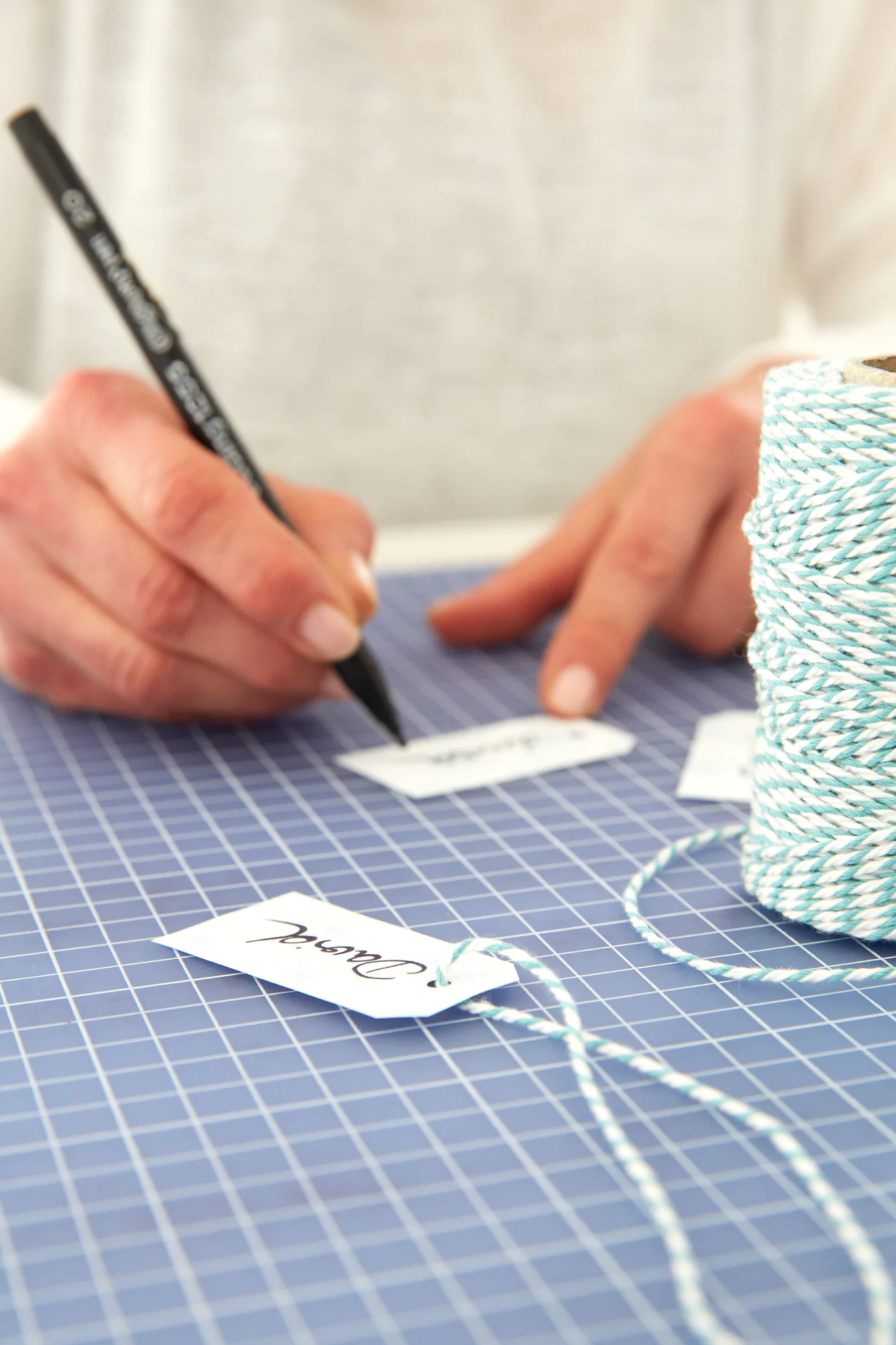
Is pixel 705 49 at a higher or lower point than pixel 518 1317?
higher

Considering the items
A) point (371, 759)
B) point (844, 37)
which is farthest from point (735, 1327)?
point (844, 37)

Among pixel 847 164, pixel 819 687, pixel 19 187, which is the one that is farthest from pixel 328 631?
pixel 847 164

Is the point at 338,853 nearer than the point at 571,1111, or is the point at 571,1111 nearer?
the point at 571,1111

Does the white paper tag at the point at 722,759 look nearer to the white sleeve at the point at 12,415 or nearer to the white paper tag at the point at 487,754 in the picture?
the white paper tag at the point at 487,754

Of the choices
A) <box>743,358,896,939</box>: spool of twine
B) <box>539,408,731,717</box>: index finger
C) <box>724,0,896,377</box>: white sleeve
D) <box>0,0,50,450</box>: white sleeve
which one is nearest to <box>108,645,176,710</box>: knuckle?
<box>539,408,731,717</box>: index finger

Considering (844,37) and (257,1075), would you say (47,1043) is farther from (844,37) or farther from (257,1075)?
(844,37)

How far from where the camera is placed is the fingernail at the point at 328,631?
66cm

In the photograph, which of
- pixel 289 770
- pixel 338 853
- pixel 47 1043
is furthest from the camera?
pixel 289 770

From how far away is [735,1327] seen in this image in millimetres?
301

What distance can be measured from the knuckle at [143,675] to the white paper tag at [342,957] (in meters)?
0.21

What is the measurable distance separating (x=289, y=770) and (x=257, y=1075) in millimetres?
275

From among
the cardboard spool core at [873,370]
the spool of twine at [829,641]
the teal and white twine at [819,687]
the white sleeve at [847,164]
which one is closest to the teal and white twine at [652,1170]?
the teal and white twine at [819,687]

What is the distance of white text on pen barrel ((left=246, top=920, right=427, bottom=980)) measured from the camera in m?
0.45

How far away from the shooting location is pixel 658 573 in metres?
0.78
